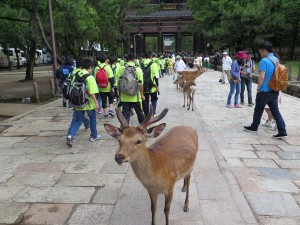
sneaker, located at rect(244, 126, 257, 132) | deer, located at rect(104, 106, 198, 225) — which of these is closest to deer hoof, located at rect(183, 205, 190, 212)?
deer, located at rect(104, 106, 198, 225)

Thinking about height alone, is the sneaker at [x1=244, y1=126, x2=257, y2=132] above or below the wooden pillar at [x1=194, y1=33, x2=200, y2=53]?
below

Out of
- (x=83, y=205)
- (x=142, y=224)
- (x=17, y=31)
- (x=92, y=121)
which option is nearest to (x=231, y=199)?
(x=142, y=224)

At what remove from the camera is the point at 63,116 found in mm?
8719

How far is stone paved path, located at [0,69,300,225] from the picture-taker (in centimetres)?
341

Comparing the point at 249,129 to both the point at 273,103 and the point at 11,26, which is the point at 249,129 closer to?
the point at 273,103

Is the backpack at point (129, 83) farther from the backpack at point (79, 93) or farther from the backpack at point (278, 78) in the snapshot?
the backpack at point (278, 78)

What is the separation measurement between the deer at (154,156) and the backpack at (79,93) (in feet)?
8.30

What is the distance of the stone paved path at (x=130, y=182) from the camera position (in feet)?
11.2

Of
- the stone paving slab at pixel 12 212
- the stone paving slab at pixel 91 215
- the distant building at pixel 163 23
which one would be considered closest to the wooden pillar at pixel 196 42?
the distant building at pixel 163 23

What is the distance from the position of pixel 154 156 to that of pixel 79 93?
9.61ft

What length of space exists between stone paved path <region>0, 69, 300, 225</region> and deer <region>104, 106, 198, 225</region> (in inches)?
19.9

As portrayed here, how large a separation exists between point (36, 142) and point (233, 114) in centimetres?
539

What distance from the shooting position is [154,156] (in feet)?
9.96

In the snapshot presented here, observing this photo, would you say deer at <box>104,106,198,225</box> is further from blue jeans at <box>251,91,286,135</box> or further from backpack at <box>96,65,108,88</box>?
backpack at <box>96,65,108,88</box>
